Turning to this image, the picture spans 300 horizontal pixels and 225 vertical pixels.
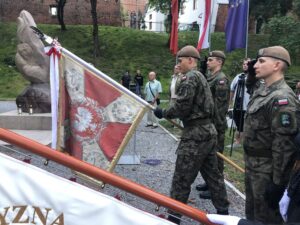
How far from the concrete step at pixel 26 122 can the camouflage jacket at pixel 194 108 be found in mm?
5243

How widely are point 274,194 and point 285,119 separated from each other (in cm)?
59

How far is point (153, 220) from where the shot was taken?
75.9 inches

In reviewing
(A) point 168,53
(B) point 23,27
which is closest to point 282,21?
(A) point 168,53

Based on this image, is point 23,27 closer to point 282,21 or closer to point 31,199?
point 31,199

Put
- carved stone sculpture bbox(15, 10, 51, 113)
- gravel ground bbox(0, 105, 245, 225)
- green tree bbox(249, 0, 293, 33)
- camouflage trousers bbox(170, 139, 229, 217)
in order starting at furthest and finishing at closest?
green tree bbox(249, 0, 293, 33) < carved stone sculpture bbox(15, 10, 51, 113) < gravel ground bbox(0, 105, 245, 225) < camouflage trousers bbox(170, 139, 229, 217)

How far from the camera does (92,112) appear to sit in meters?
3.76

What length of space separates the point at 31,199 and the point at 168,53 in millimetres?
27580

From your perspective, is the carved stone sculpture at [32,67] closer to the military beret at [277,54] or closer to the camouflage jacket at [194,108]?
the camouflage jacket at [194,108]

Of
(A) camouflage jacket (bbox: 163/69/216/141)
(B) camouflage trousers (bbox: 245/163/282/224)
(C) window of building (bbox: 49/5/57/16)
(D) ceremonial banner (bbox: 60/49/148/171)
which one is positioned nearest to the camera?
(B) camouflage trousers (bbox: 245/163/282/224)

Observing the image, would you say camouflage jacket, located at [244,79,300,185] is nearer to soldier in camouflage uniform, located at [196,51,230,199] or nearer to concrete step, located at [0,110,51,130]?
soldier in camouflage uniform, located at [196,51,230,199]

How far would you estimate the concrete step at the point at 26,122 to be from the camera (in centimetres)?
922

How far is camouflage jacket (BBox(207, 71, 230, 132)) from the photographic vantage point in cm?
604

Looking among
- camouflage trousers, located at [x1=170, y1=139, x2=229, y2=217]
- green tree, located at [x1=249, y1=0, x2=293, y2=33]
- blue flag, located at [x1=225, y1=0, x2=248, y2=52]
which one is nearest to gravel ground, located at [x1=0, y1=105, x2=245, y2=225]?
camouflage trousers, located at [x1=170, y1=139, x2=229, y2=217]

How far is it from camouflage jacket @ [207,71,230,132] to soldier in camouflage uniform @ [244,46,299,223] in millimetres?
2330
